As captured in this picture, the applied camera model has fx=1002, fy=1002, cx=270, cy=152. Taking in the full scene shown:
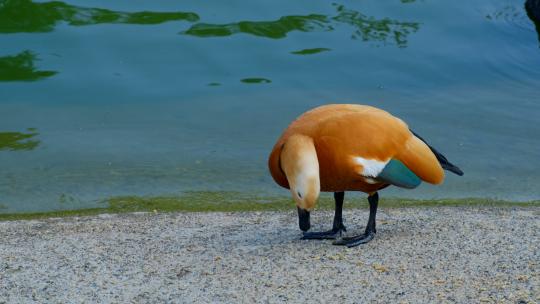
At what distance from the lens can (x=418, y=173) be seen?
618 cm

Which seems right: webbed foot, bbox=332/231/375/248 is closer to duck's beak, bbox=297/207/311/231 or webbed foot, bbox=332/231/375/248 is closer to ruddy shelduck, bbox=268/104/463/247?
ruddy shelduck, bbox=268/104/463/247

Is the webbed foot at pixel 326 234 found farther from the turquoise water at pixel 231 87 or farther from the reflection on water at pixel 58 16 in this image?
the reflection on water at pixel 58 16

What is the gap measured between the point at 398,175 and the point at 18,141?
4512 mm

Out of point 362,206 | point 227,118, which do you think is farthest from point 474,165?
point 227,118

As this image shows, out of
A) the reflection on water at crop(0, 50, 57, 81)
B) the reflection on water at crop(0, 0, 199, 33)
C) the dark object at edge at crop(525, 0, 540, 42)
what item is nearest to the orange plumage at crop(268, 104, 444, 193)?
the reflection on water at crop(0, 50, 57, 81)

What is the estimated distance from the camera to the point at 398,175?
6.05 metres

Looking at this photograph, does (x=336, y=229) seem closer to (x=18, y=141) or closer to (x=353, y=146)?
(x=353, y=146)

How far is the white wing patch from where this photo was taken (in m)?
5.88

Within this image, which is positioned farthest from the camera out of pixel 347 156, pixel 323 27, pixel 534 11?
pixel 534 11

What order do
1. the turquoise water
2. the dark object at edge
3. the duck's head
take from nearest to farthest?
1. the duck's head
2. the turquoise water
3. the dark object at edge

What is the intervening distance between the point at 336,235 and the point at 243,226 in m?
0.81

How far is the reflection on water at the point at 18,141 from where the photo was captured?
9.19 m

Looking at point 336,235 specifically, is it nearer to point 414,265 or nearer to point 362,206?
point 414,265

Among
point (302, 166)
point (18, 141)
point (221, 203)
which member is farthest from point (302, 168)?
point (18, 141)
